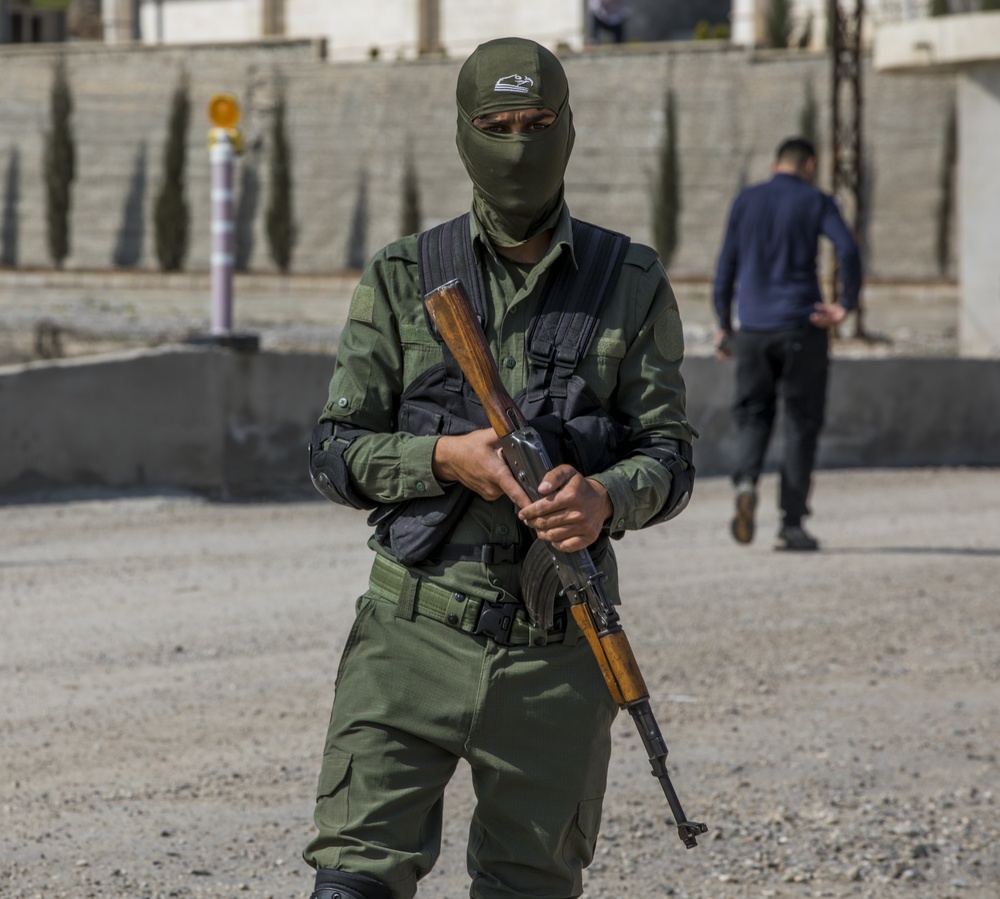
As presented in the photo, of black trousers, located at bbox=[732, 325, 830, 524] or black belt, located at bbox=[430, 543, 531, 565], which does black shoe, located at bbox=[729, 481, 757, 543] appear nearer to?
black trousers, located at bbox=[732, 325, 830, 524]

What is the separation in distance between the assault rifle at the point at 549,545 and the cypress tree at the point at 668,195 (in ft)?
83.9

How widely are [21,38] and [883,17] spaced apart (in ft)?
80.5

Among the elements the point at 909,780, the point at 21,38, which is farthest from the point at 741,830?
the point at 21,38

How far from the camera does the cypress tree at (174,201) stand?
30156mm

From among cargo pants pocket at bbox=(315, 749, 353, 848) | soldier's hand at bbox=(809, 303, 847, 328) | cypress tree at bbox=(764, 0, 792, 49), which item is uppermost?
cypress tree at bbox=(764, 0, 792, 49)

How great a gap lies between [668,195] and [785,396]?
20.2 meters

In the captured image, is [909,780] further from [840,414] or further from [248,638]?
[840,414]

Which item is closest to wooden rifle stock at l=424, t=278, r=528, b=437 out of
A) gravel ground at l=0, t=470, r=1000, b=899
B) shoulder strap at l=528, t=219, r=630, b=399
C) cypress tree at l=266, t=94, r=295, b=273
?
shoulder strap at l=528, t=219, r=630, b=399

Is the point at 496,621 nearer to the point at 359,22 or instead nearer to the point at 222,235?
the point at 222,235

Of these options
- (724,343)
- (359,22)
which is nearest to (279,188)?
(359,22)

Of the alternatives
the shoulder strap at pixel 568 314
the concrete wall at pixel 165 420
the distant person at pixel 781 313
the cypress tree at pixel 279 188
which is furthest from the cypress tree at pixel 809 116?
the shoulder strap at pixel 568 314

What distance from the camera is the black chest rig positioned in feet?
8.20

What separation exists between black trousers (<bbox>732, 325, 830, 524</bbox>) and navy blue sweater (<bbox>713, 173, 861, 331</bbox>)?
3.6 inches

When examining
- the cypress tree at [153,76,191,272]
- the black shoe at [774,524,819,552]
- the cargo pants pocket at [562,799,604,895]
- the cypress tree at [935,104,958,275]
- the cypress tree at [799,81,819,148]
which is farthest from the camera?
the cypress tree at [153,76,191,272]
